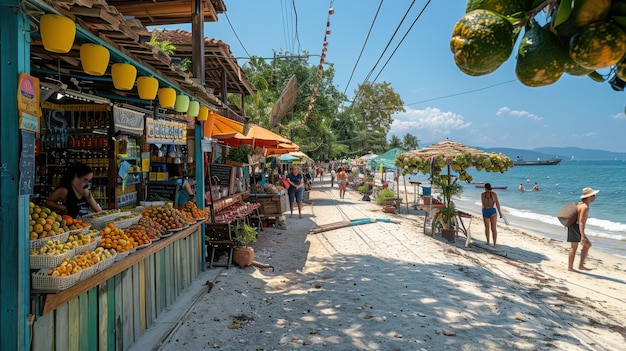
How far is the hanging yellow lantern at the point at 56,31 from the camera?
2598mm

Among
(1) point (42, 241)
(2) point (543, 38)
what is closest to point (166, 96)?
(1) point (42, 241)

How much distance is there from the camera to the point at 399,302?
218 inches

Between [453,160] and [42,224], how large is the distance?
9.27 m

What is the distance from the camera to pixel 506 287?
6586 mm

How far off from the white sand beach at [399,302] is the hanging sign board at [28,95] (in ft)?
8.63

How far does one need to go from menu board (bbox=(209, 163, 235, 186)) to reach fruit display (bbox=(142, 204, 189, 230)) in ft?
13.2

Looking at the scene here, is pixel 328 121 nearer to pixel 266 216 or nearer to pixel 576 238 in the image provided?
pixel 266 216

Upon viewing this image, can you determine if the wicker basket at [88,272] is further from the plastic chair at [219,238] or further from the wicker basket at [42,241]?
the plastic chair at [219,238]

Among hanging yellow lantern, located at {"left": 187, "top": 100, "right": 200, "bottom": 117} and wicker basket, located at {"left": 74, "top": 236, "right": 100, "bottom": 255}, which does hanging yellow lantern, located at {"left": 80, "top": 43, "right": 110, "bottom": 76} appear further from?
hanging yellow lantern, located at {"left": 187, "top": 100, "right": 200, "bottom": 117}

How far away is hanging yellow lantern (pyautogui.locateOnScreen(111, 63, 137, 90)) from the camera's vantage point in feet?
12.5

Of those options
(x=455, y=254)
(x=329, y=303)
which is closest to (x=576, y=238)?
(x=455, y=254)

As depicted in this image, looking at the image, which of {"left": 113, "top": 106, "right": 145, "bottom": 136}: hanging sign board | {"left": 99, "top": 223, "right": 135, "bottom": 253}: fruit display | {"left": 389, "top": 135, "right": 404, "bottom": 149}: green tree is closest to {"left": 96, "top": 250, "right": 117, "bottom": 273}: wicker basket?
{"left": 99, "top": 223, "right": 135, "bottom": 253}: fruit display

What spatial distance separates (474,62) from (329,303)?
5.09 meters

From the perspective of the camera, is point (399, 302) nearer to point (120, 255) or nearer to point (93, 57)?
point (120, 255)
